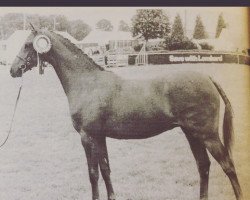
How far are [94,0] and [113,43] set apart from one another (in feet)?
0.96

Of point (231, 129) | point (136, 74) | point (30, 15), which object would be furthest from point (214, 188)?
point (30, 15)

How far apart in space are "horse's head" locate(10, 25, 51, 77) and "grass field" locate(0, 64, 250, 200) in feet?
0.18

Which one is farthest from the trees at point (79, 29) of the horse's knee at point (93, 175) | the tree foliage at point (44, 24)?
the horse's knee at point (93, 175)

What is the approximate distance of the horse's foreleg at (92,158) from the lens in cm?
285

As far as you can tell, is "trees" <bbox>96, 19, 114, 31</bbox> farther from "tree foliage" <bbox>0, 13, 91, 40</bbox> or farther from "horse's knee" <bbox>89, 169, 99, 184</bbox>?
"horse's knee" <bbox>89, 169, 99, 184</bbox>

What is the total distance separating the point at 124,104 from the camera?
284cm

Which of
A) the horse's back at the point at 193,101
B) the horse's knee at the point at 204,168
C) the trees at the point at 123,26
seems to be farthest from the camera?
the trees at the point at 123,26

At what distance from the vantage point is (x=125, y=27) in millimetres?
3039

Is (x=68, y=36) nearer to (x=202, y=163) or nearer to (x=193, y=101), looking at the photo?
(x=193, y=101)

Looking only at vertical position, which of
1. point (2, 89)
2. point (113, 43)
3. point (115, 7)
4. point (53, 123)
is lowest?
point (53, 123)

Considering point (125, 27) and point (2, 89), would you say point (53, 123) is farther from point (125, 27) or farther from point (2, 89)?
point (125, 27)

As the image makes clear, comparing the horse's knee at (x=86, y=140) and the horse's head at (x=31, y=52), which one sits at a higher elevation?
the horse's head at (x=31, y=52)

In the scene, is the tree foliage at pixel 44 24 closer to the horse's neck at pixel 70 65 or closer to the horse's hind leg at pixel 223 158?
the horse's neck at pixel 70 65

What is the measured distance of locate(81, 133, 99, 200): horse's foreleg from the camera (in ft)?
9.36
